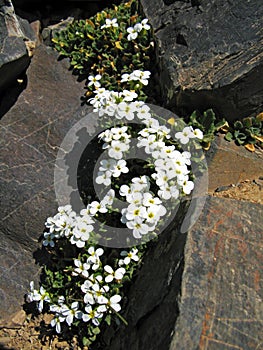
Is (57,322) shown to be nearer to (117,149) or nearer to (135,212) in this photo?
(135,212)

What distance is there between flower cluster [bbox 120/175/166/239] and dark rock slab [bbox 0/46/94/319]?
101 centimetres

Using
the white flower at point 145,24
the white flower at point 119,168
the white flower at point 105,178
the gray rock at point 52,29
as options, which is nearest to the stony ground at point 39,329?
the white flower at point 119,168

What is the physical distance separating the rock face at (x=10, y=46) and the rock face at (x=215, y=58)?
1.33 m

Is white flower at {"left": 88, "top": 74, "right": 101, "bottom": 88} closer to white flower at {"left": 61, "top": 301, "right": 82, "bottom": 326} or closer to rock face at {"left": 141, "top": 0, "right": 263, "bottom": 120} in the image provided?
rock face at {"left": 141, "top": 0, "right": 263, "bottom": 120}

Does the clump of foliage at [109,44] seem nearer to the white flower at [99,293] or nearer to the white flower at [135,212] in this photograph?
the white flower at [135,212]

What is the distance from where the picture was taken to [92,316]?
11.7ft

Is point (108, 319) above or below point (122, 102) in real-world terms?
below

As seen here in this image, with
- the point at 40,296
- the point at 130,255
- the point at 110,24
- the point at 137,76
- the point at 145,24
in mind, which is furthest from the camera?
the point at 110,24

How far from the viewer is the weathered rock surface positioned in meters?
2.91

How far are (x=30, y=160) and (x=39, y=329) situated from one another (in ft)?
5.04

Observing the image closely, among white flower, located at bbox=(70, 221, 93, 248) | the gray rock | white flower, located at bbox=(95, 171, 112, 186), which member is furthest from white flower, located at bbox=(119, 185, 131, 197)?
the gray rock

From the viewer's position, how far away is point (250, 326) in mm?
2916

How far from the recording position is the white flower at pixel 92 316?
356cm

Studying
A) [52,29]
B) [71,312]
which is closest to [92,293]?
[71,312]
